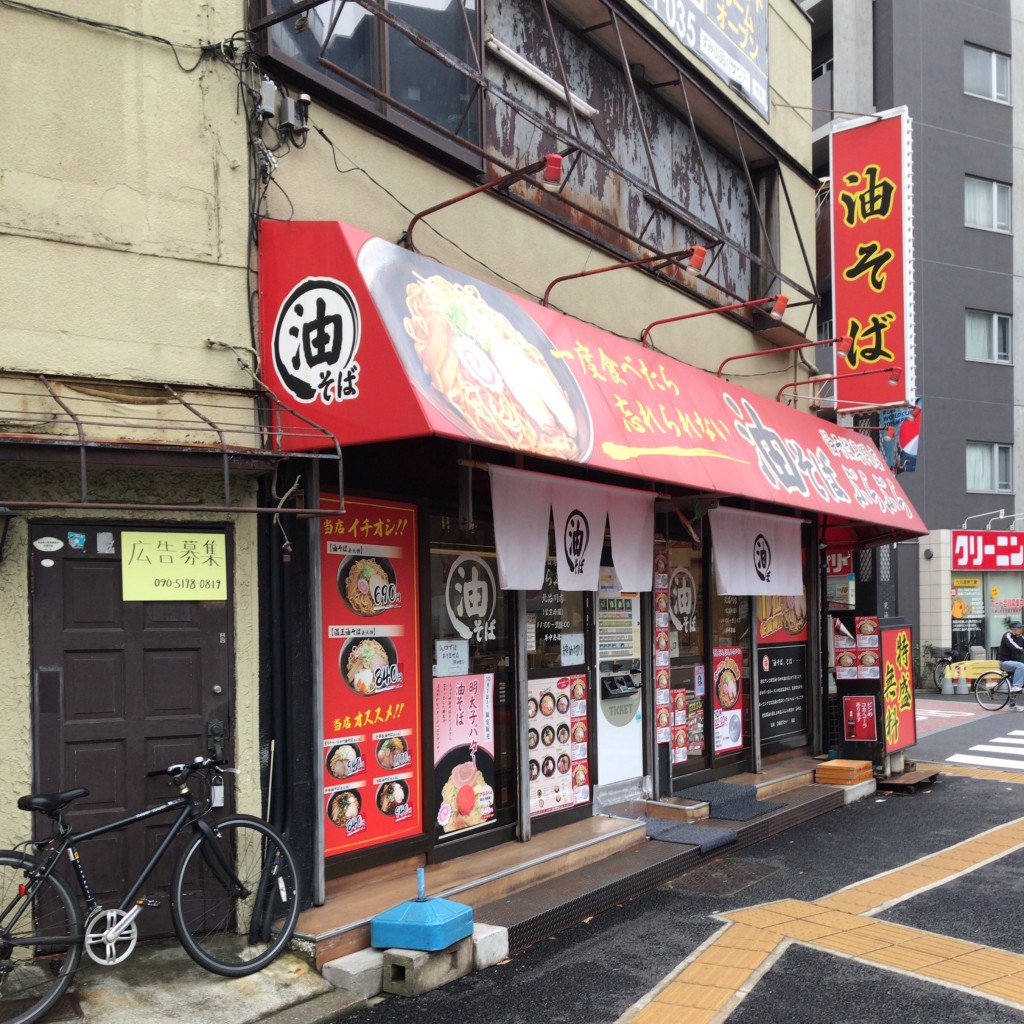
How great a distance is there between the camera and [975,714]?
20125 millimetres

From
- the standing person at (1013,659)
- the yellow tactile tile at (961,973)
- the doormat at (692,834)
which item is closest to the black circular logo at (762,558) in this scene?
the doormat at (692,834)

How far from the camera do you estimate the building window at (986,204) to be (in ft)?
92.1

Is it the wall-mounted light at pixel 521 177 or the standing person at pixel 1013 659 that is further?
the standing person at pixel 1013 659

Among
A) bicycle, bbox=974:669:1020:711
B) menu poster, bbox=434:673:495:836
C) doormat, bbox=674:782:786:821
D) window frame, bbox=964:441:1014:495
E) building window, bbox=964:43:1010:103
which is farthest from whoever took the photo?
building window, bbox=964:43:1010:103

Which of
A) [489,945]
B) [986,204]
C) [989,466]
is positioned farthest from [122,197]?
[986,204]

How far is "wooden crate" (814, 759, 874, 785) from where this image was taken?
37.8 ft

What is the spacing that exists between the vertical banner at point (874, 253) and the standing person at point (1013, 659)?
36.1 ft

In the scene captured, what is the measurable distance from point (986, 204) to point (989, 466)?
7.12m

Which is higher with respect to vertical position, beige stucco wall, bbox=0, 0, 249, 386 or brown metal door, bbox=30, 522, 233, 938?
beige stucco wall, bbox=0, 0, 249, 386

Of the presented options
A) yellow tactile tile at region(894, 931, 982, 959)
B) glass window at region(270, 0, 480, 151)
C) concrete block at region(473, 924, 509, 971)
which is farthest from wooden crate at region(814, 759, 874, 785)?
glass window at region(270, 0, 480, 151)

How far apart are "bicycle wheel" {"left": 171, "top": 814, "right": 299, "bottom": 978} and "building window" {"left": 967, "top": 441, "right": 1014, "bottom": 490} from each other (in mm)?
25590

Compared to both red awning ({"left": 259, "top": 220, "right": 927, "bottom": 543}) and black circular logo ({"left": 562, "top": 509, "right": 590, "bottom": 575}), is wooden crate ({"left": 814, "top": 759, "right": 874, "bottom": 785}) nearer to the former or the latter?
red awning ({"left": 259, "top": 220, "right": 927, "bottom": 543})

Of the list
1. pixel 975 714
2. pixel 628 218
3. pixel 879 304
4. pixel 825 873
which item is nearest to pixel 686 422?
pixel 628 218

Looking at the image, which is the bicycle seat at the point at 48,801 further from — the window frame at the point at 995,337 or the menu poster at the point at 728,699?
the window frame at the point at 995,337
